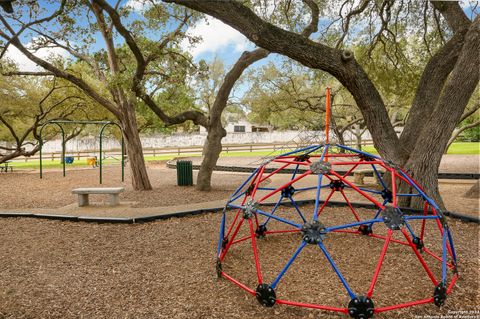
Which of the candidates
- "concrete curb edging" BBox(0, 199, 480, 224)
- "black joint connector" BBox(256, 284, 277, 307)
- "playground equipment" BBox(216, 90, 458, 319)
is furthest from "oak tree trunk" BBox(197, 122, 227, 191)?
"black joint connector" BBox(256, 284, 277, 307)

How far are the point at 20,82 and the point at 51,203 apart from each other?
1247 centimetres

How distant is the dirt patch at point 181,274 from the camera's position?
3.95m

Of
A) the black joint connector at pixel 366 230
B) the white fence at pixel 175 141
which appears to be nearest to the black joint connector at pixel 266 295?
the black joint connector at pixel 366 230

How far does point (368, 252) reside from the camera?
5562 millimetres

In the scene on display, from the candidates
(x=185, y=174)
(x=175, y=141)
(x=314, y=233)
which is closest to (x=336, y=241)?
(x=314, y=233)

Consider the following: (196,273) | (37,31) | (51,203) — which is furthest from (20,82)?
(196,273)

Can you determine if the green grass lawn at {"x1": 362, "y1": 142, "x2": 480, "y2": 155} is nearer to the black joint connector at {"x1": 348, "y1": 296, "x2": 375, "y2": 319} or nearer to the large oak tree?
the large oak tree

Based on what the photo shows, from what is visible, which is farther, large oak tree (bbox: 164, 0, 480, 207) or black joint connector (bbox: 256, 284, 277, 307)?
large oak tree (bbox: 164, 0, 480, 207)

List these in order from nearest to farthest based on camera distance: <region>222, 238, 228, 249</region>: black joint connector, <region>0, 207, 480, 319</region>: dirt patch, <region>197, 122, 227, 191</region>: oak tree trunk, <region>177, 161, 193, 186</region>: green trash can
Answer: <region>0, 207, 480, 319</region>: dirt patch, <region>222, 238, 228, 249</region>: black joint connector, <region>197, 122, 227, 191</region>: oak tree trunk, <region>177, 161, 193, 186</region>: green trash can

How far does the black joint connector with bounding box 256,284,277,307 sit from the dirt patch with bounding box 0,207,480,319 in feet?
0.27

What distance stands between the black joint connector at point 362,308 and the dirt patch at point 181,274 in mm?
290

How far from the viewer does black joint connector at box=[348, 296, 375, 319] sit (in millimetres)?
3514

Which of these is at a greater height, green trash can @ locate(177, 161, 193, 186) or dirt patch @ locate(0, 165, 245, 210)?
green trash can @ locate(177, 161, 193, 186)

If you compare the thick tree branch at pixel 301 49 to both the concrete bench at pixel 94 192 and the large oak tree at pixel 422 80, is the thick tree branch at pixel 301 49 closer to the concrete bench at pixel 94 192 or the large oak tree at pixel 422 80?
the large oak tree at pixel 422 80
